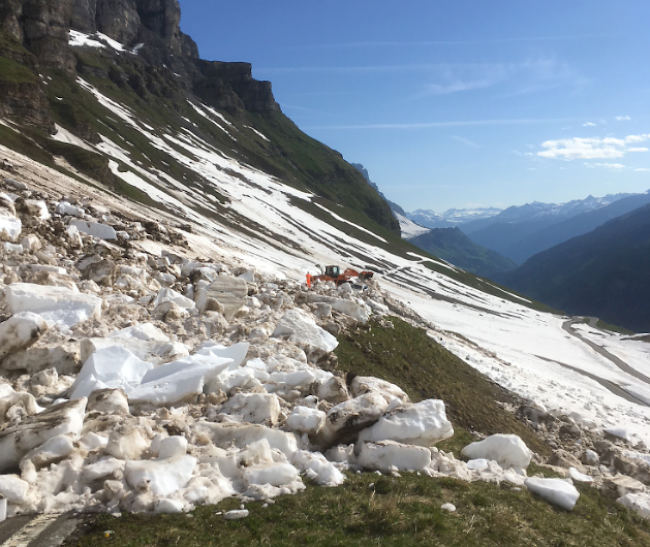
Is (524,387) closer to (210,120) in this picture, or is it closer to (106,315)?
(106,315)

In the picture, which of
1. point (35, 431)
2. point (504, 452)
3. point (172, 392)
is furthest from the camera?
point (504, 452)

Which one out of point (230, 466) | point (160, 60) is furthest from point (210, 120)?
point (230, 466)

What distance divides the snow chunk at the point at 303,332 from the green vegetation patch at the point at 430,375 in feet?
3.68

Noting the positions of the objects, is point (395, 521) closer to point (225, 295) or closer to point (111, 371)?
point (111, 371)

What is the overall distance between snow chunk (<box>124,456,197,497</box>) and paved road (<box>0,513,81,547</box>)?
3.23 feet

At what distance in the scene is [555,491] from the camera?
9.82 meters

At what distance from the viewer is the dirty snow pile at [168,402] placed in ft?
24.7

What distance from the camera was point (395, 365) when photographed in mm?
21438

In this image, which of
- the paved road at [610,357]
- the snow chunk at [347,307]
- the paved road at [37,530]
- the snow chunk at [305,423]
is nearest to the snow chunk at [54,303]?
the paved road at [37,530]

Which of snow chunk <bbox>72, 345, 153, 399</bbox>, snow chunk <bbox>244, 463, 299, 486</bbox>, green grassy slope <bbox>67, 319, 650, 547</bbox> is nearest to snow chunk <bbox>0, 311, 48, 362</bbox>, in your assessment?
snow chunk <bbox>72, 345, 153, 399</bbox>

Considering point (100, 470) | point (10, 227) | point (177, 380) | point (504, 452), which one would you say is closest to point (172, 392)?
point (177, 380)

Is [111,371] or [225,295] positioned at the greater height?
[225,295]

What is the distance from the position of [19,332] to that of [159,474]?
6.12 m

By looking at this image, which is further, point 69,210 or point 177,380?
point 69,210
